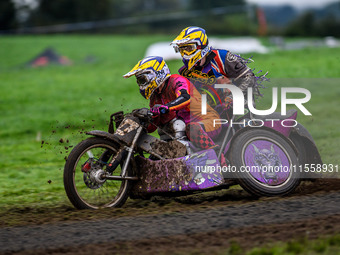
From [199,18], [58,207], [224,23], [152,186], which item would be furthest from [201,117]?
[199,18]

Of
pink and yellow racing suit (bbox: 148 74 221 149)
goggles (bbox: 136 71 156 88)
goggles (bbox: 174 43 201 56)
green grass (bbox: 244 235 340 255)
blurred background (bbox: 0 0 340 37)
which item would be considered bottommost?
green grass (bbox: 244 235 340 255)

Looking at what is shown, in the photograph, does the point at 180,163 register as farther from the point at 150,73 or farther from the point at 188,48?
the point at 188,48

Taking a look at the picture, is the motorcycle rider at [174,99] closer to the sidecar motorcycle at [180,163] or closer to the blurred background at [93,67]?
the sidecar motorcycle at [180,163]

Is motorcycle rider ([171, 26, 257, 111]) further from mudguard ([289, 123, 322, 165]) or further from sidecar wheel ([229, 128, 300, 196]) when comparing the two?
mudguard ([289, 123, 322, 165])

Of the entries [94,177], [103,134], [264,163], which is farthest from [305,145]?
[94,177]

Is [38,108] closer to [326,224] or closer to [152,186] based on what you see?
[152,186]

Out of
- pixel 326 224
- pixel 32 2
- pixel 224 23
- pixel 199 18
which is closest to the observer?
pixel 326 224

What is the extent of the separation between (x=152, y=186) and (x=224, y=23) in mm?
39706

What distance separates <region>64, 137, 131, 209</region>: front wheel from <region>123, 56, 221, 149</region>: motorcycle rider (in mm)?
803

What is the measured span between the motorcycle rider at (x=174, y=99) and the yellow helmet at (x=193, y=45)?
1.20ft

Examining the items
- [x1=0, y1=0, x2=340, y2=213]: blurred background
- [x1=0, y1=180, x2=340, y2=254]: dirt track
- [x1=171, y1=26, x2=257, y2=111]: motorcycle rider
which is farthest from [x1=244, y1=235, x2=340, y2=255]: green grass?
[x1=0, y1=0, x2=340, y2=213]: blurred background

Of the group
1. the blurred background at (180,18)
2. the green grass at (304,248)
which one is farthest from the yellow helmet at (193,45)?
the blurred background at (180,18)

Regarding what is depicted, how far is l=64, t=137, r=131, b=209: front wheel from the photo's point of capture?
6.75 meters

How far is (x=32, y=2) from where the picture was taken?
6303 cm
